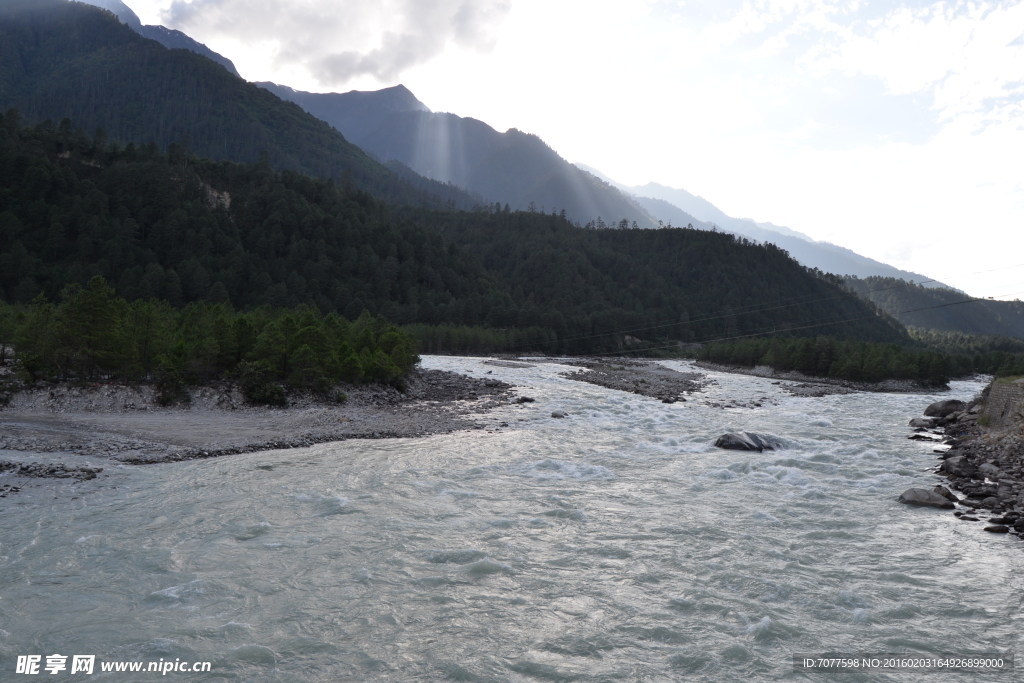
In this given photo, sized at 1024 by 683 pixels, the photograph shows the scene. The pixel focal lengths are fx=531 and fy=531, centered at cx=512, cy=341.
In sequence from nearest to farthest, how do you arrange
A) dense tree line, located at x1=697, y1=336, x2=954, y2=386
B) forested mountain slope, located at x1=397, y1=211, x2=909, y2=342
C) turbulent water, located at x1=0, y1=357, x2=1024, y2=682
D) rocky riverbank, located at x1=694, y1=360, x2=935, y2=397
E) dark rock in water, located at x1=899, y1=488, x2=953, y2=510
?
turbulent water, located at x1=0, y1=357, x2=1024, y2=682
dark rock in water, located at x1=899, y1=488, x2=953, y2=510
rocky riverbank, located at x1=694, y1=360, x2=935, y2=397
dense tree line, located at x1=697, y1=336, x2=954, y2=386
forested mountain slope, located at x1=397, y1=211, x2=909, y2=342

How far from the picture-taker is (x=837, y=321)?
7402 inches

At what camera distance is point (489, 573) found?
10984 mm

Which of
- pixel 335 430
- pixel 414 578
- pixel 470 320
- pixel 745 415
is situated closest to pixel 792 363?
pixel 745 415

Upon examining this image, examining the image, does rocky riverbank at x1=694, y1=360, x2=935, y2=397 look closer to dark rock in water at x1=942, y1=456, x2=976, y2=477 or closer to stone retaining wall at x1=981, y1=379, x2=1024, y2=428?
stone retaining wall at x1=981, y1=379, x2=1024, y2=428

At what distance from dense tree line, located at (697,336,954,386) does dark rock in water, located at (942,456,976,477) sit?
6502 centimetres

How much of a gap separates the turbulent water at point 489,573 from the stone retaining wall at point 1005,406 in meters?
12.5

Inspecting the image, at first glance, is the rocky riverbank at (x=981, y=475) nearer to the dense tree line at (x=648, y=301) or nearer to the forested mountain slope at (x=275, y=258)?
the forested mountain slope at (x=275, y=258)

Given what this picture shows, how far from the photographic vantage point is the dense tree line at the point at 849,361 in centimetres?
7831

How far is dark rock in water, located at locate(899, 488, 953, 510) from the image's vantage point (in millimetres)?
15941

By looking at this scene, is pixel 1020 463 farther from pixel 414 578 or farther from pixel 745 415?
pixel 414 578

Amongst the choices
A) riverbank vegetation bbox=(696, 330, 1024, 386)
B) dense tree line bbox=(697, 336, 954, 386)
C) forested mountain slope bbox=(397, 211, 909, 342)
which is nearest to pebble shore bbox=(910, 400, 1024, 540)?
dense tree line bbox=(697, 336, 954, 386)

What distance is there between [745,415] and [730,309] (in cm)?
15207

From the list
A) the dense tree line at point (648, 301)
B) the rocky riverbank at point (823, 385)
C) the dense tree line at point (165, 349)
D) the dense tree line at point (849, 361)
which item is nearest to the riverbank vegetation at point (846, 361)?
the dense tree line at point (849, 361)

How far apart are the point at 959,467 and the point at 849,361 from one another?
68.0 meters
